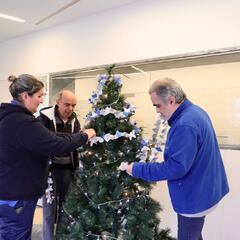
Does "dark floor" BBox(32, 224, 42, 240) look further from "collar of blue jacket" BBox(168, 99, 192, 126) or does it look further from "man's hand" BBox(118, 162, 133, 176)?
"collar of blue jacket" BBox(168, 99, 192, 126)

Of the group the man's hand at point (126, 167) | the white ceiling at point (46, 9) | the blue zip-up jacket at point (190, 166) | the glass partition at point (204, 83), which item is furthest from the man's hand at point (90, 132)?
the white ceiling at point (46, 9)

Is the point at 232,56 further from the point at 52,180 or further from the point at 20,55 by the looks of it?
the point at 20,55

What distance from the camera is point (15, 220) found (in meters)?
1.96

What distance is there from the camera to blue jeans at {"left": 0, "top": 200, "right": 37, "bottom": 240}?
1.95 meters

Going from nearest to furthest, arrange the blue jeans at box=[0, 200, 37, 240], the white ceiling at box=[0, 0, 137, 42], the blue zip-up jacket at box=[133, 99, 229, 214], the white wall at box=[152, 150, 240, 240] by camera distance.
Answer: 1. the blue zip-up jacket at box=[133, 99, 229, 214]
2. the blue jeans at box=[0, 200, 37, 240]
3. the white wall at box=[152, 150, 240, 240]
4. the white ceiling at box=[0, 0, 137, 42]

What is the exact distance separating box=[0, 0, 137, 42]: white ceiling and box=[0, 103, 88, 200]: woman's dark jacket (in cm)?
206

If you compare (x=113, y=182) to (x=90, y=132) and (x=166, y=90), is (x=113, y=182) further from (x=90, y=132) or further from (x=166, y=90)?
(x=166, y=90)

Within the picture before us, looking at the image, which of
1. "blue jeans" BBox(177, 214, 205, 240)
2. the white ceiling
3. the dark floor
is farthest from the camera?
the white ceiling

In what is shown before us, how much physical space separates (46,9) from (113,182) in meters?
2.57

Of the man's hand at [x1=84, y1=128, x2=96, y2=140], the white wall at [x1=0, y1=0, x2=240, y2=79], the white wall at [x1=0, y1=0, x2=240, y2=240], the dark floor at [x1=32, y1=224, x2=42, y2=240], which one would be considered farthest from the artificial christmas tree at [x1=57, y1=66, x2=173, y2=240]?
the dark floor at [x1=32, y1=224, x2=42, y2=240]

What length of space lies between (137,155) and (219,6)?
1.61 m

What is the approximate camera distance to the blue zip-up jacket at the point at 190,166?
1.72 meters

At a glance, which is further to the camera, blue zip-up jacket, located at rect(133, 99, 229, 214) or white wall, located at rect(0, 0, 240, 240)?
white wall, located at rect(0, 0, 240, 240)

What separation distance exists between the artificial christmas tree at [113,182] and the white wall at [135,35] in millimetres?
1234
